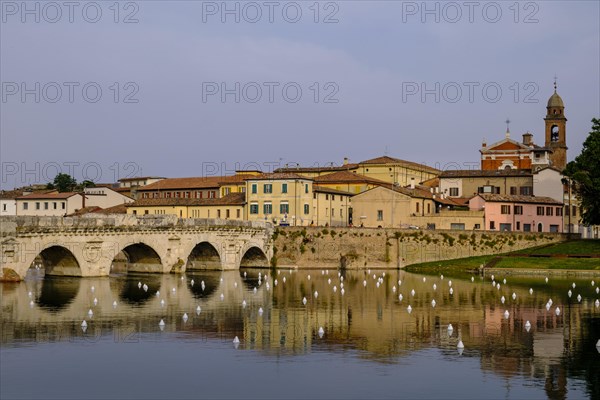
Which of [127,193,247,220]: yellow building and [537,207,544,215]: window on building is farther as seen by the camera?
[537,207,544,215]: window on building

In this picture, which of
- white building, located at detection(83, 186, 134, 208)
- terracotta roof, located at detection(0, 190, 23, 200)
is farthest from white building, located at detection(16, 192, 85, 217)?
terracotta roof, located at detection(0, 190, 23, 200)

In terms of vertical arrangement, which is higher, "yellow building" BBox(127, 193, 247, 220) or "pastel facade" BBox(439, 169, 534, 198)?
"pastel facade" BBox(439, 169, 534, 198)

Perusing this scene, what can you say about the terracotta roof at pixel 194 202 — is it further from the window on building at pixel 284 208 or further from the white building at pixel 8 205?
the white building at pixel 8 205

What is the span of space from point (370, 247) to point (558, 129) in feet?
193

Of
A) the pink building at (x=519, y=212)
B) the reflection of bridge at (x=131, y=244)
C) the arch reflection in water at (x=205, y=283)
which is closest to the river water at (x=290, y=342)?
the arch reflection in water at (x=205, y=283)

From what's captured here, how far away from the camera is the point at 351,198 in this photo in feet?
436

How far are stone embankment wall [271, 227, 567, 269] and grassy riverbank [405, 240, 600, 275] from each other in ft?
6.22

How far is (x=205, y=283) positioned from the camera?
88625mm

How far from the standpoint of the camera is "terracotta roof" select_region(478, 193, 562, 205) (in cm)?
12588

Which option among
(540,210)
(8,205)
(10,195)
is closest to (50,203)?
(8,205)

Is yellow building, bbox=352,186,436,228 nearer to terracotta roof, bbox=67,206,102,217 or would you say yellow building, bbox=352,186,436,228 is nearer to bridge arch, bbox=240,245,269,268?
bridge arch, bbox=240,245,269,268

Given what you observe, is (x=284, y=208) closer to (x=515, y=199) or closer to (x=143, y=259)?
(x=143, y=259)

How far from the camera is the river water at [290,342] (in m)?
39.9

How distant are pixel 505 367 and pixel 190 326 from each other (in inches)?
838
